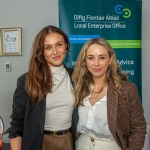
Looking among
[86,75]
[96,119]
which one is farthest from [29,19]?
[96,119]

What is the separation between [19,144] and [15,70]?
2123mm

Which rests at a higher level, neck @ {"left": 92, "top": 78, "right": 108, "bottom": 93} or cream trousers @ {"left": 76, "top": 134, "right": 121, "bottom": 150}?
neck @ {"left": 92, "top": 78, "right": 108, "bottom": 93}

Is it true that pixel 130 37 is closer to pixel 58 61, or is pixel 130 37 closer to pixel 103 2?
pixel 103 2

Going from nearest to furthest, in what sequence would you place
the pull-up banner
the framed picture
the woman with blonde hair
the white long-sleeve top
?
1. the woman with blonde hair
2. the white long-sleeve top
3. the pull-up banner
4. the framed picture

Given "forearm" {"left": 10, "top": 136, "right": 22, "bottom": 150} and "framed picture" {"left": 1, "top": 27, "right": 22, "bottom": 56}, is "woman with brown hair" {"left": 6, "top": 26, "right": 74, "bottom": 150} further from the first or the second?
"framed picture" {"left": 1, "top": 27, "right": 22, "bottom": 56}

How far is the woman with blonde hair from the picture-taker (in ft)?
4.85

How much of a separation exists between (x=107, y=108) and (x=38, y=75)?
50 centimetres

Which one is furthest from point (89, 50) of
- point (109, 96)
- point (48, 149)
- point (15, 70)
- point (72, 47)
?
point (15, 70)

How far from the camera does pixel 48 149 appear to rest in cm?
162

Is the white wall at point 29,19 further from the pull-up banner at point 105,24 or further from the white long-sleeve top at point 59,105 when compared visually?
the white long-sleeve top at point 59,105

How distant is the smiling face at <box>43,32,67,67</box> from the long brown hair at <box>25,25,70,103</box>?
0.03 m

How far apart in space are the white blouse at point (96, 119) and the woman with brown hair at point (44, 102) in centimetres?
13

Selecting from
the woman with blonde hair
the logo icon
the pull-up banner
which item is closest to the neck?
the woman with blonde hair

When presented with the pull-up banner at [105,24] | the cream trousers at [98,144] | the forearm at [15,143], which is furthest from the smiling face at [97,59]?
the pull-up banner at [105,24]
